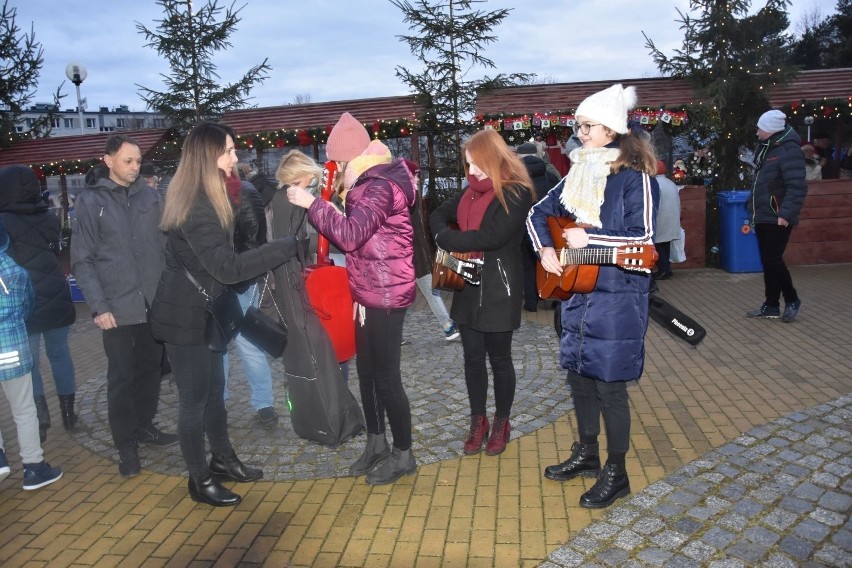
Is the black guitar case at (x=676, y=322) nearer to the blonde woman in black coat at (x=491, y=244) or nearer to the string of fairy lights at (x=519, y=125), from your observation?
the blonde woman in black coat at (x=491, y=244)

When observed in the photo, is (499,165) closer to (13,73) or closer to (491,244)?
(491,244)

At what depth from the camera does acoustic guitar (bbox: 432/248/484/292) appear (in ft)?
13.0

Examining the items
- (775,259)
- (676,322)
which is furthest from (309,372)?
(775,259)

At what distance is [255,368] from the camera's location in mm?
5199

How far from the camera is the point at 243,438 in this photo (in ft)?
16.4

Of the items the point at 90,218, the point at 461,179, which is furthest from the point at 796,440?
the point at 461,179

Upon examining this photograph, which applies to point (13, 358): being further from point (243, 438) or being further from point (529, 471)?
point (529, 471)

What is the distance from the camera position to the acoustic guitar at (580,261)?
3.27 meters

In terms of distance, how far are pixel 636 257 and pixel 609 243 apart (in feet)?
0.48

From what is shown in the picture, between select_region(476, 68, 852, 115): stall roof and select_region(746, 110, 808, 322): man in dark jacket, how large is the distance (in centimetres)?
422

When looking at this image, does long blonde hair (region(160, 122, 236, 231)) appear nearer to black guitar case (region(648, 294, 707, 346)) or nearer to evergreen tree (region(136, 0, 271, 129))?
black guitar case (region(648, 294, 707, 346))

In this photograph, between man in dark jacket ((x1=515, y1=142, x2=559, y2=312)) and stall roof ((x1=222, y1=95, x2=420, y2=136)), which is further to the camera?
stall roof ((x1=222, y1=95, x2=420, y2=136))

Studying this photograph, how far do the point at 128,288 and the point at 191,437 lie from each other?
47.6 inches

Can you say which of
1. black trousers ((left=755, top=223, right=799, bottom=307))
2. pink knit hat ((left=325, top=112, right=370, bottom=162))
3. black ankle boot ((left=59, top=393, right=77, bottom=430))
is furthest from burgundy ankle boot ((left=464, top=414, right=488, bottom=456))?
black trousers ((left=755, top=223, right=799, bottom=307))
